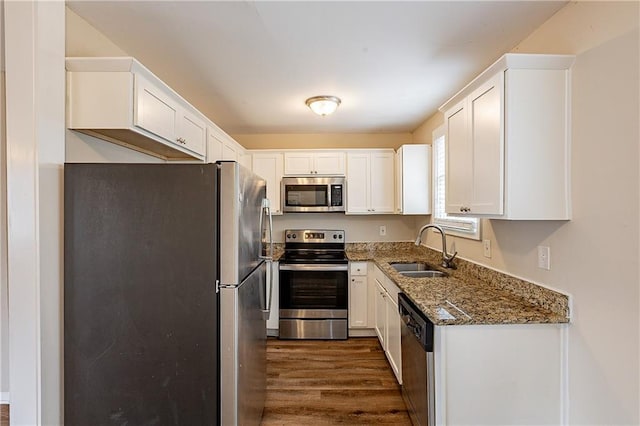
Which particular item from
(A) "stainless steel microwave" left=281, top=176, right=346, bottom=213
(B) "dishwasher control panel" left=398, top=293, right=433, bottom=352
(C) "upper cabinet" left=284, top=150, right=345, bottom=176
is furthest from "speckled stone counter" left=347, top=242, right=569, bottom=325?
(C) "upper cabinet" left=284, top=150, right=345, bottom=176

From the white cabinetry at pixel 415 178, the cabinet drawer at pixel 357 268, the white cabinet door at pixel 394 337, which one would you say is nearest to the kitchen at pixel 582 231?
the white cabinet door at pixel 394 337

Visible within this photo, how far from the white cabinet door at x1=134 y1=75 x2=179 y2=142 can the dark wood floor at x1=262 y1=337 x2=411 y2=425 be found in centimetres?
203

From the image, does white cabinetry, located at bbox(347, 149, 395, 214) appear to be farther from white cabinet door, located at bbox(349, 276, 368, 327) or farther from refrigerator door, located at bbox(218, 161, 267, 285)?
refrigerator door, located at bbox(218, 161, 267, 285)

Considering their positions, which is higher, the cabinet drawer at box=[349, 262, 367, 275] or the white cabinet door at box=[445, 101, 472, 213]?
the white cabinet door at box=[445, 101, 472, 213]

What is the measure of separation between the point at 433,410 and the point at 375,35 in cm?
203

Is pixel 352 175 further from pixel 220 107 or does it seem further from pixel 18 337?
pixel 18 337

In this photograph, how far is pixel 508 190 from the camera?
1565 millimetres

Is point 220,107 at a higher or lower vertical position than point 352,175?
higher

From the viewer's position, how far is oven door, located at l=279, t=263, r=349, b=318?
A: 349cm

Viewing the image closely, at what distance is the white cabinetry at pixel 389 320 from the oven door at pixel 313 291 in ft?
1.31

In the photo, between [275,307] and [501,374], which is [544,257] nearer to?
[501,374]

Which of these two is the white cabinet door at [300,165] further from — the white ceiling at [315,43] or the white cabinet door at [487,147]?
the white cabinet door at [487,147]

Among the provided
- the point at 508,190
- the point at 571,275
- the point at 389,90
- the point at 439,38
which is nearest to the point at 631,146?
the point at 508,190

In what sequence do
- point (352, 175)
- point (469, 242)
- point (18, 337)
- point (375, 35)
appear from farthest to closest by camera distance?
point (352, 175) → point (469, 242) → point (375, 35) → point (18, 337)
